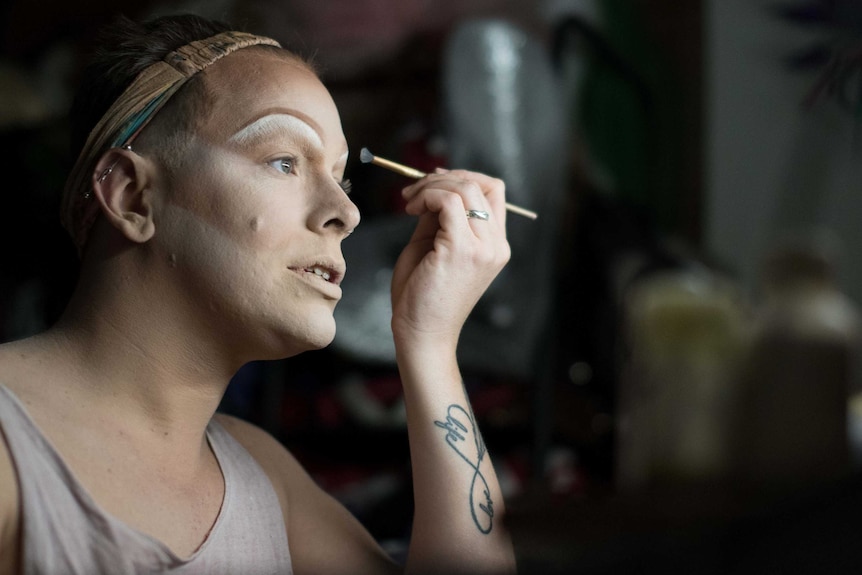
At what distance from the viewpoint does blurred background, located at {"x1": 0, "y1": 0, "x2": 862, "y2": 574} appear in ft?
8.55

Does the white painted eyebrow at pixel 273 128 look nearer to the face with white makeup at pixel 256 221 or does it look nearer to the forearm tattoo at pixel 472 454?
the face with white makeup at pixel 256 221

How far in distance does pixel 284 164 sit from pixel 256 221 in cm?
9

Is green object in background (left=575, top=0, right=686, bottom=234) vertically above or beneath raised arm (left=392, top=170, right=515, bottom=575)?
beneath

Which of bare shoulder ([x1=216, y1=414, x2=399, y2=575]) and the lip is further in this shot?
bare shoulder ([x1=216, y1=414, x2=399, y2=575])

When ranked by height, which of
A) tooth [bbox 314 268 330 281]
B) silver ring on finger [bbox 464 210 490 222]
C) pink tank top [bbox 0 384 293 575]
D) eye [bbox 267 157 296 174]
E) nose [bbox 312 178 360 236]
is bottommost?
pink tank top [bbox 0 384 293 575]

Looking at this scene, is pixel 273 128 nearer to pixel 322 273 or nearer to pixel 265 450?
pixel 322 273

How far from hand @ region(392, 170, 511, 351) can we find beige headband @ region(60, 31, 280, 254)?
287mm

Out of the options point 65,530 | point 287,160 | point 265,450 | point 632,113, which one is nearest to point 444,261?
Result: point 287,160

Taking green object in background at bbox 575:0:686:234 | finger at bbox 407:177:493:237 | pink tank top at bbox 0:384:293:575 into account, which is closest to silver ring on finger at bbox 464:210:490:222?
finger at bbox 407:177:493:237

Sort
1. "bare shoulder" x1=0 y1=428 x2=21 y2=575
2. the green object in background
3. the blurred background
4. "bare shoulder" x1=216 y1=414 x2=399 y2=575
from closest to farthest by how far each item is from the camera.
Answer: "bare shoulder" x1=0 y1=428 x2=21 y2=575 → "bare shoulder" x1=216 y1=414 x2=399 y2=575 → the blurred background → the green object in background

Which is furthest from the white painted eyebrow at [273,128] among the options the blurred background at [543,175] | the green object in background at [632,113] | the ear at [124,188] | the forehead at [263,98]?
the green object in background at [632,113]

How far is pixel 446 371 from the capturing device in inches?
46.7

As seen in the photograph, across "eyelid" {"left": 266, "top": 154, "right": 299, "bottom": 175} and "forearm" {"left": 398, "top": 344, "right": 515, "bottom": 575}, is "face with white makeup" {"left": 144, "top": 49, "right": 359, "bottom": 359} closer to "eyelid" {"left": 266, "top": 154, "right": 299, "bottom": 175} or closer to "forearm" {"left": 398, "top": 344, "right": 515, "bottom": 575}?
"eyelid" {"left": 266, "top": 154, "right": 299, "bottom": 175}

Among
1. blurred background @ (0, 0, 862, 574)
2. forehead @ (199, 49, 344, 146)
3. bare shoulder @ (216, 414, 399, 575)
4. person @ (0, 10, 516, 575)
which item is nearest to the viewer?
person @ (0, 10, 516, 575)
